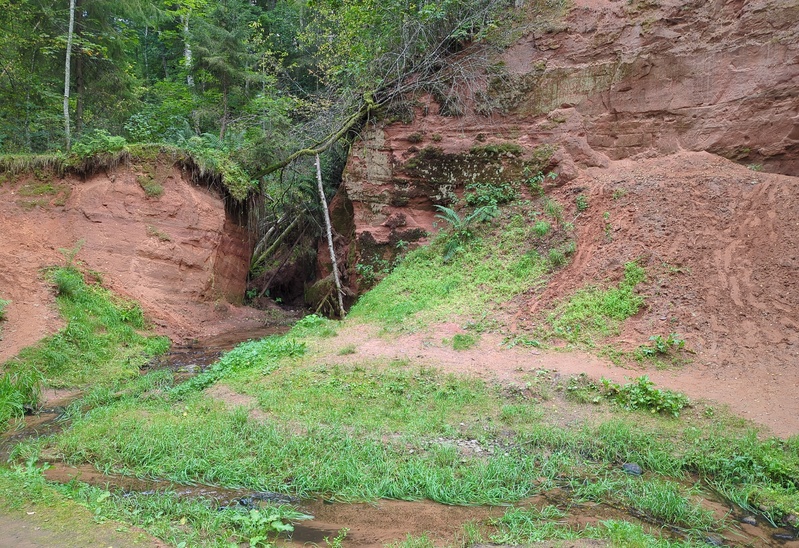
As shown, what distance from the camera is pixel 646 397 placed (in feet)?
21.1

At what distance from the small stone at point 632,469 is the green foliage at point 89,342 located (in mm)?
7799

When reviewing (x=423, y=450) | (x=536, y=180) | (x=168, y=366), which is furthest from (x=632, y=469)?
(x=536, y=180)

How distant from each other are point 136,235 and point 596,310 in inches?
433

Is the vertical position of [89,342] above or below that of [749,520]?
below

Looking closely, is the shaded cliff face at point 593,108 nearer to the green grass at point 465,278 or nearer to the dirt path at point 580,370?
the green grass at point 465,278

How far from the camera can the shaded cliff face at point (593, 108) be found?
1101cm

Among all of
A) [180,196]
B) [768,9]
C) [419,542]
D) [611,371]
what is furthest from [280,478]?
[768,9]

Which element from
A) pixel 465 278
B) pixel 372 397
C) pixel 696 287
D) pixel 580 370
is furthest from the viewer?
pixel 465 278

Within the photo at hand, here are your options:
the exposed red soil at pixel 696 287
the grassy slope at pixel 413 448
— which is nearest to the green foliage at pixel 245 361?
the grassy slope at pixel 413 448

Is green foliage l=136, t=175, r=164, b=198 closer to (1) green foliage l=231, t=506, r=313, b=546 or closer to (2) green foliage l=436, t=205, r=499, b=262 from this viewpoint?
(2) green foliage l=436, t=205, r=499, b=262

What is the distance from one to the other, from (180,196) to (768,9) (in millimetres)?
14542

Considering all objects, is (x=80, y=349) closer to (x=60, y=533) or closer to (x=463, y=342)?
(x=463, y=342)

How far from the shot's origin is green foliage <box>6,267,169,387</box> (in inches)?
333

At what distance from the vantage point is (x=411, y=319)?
33.8 feet
